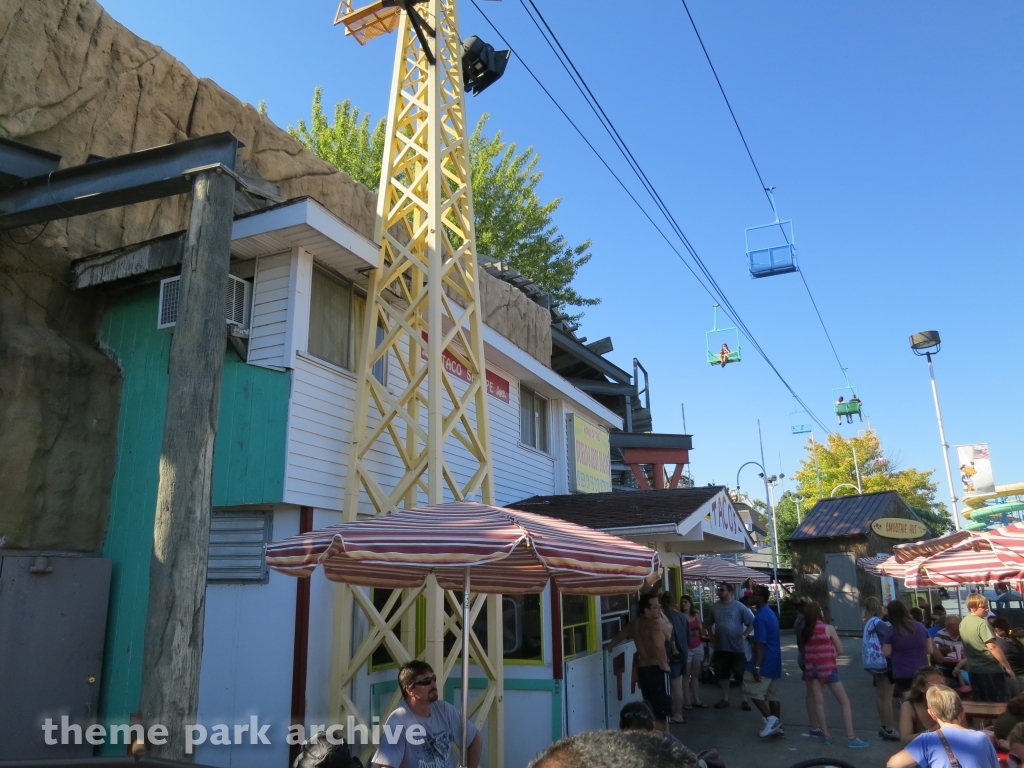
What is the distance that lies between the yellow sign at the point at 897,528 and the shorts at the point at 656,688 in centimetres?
1938

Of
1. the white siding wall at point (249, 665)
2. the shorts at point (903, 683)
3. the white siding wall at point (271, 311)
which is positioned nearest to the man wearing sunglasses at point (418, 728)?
the white siding wall at point (249, 665)

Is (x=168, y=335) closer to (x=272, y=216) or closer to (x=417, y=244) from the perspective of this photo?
(x=272, y=216)

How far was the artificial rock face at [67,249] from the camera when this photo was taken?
8.03m

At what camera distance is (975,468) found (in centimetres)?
2222

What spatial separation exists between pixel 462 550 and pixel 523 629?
4.66m

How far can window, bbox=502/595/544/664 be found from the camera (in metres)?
9.05

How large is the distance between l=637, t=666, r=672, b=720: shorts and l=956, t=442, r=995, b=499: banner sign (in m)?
15.6

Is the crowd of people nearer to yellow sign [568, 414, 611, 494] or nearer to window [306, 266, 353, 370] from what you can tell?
yellow sign [568, 414, 611, 494]

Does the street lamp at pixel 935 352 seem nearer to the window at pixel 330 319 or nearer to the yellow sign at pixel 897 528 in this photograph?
the yellow sign at pixel 897 528

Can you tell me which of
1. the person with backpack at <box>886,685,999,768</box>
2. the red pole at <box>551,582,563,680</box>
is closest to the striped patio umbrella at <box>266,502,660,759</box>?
the person with backpack at <box>886,685,999,768</box>

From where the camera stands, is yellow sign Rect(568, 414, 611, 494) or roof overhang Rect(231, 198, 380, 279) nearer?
roof overhang Rect(231, 198, 380, 279)

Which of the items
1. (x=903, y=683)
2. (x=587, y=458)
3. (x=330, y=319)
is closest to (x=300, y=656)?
(x=330, y=319)

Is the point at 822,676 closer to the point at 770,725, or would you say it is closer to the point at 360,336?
the point at 770,725

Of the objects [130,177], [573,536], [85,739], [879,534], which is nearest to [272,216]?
[130,177]
